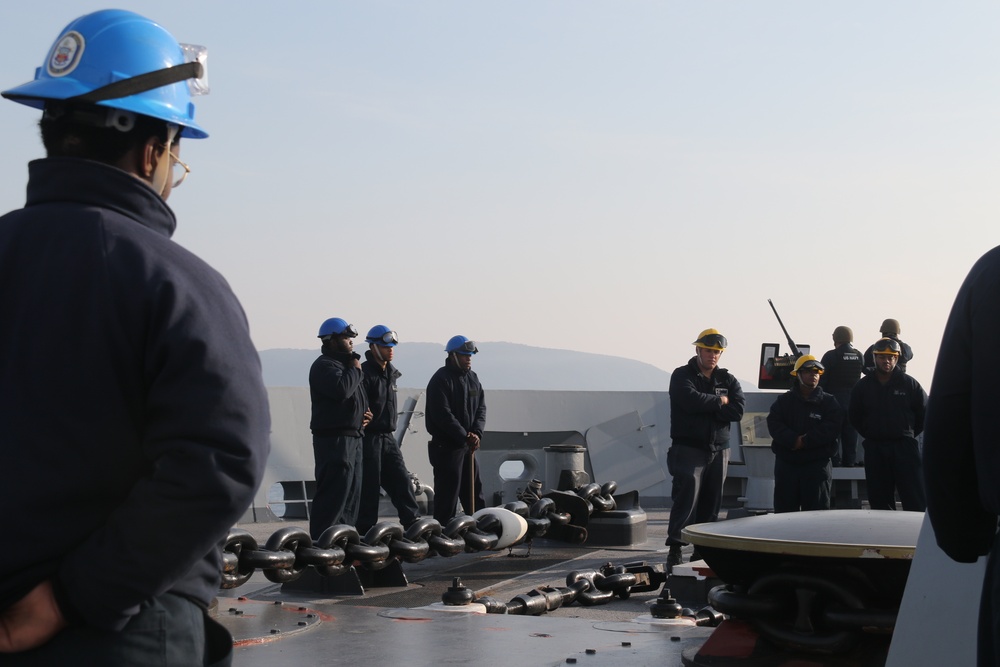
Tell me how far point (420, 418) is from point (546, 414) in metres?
1.44

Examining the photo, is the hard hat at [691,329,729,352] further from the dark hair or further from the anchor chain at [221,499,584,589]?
the dark hair

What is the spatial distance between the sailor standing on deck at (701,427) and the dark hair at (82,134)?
696cm

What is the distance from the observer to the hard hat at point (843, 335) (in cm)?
1190

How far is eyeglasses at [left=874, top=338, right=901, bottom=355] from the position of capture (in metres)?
9.15

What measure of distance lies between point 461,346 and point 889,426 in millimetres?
A: 3560

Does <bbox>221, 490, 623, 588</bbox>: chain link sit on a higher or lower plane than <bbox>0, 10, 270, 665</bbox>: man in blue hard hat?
lower

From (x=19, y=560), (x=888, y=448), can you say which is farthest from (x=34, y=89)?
(x=888, y=448)

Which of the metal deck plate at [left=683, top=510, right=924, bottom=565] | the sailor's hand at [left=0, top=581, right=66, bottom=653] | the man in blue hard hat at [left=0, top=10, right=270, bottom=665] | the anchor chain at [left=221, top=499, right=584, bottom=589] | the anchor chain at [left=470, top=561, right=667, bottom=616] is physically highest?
the man in blue hard hat at [left=0, top=10, right=270, bottom=665]

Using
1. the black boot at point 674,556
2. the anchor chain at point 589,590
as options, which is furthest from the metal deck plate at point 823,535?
the black boot at point 674,556

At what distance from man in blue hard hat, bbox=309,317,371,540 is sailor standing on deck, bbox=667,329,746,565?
7.61ft

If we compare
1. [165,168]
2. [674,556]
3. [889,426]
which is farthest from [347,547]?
[889,426]

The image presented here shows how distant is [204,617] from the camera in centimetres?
170

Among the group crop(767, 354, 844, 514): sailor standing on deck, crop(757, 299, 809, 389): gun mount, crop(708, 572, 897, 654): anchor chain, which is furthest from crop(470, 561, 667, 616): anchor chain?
crop(757, 299, 809, 389): gun mount

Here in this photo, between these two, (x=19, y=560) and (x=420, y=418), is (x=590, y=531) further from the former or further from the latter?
(x=19, y=560)
